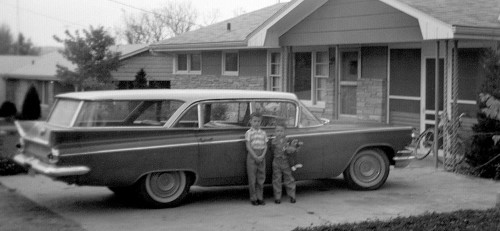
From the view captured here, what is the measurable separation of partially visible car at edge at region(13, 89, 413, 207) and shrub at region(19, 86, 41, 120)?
478 cm

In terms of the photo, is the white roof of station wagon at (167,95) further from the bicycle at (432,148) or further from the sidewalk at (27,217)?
the bicycle at (432,148)

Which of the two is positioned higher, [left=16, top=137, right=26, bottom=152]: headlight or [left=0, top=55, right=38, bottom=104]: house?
[left=0, top=55, right=38, bottom=104]: house

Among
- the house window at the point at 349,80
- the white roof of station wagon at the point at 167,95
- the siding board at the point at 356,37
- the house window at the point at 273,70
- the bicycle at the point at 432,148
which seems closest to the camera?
the white roof of station wagon at the point at 167,95

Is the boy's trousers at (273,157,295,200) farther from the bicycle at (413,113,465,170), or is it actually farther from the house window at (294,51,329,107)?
the house window at (294,51,329,107)

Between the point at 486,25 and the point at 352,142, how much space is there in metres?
3.48

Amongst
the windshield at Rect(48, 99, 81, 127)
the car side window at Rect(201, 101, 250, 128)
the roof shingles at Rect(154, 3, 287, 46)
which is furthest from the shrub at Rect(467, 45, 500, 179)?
the roof shingles at Rect(154, 3, 287, 46)

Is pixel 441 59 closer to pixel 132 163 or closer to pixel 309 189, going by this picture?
pixel 309 189

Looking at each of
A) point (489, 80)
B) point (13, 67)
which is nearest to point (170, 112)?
point (489, 80)

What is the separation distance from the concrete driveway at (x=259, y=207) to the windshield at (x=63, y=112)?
1178mm

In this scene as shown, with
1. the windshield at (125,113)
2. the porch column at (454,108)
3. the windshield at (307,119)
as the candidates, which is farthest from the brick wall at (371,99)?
the windshield at (125,113)

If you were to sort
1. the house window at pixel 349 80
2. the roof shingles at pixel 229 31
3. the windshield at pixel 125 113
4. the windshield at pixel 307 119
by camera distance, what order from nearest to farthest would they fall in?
the windshield at pixel 125 113 → the windshield at pixel 307 119 → the house window at pixel 349 80 → the roof shingles at pixel 229 31

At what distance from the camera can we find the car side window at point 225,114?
370 inches

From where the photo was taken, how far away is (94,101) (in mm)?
8625

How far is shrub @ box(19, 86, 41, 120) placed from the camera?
2.82 meters
